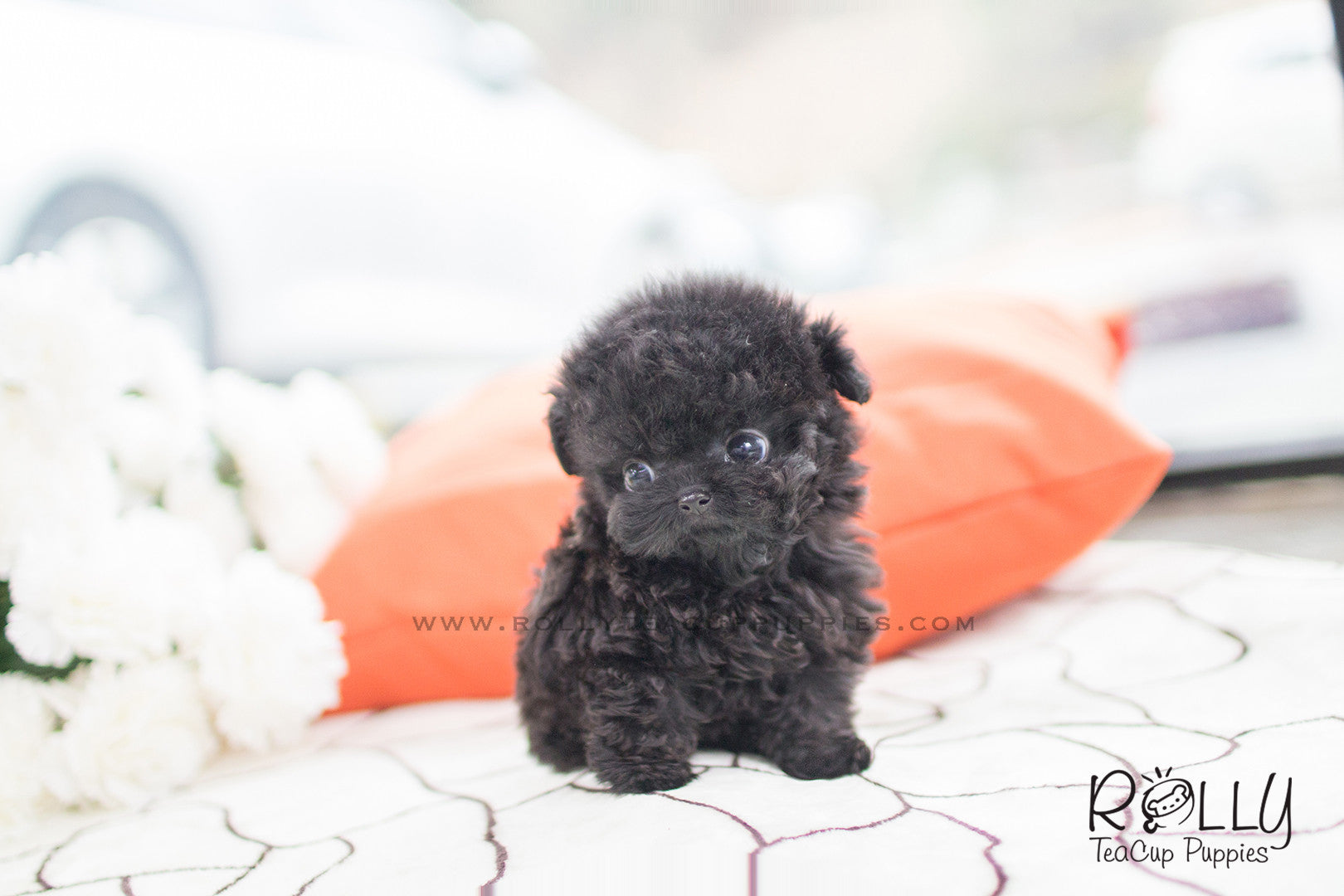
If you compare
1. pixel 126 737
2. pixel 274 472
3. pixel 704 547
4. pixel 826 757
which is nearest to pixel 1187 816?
pixel 826 757

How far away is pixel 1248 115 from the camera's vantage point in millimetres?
2348

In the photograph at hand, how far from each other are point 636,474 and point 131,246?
1.67 metres

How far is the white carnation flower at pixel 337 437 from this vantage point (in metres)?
1.59

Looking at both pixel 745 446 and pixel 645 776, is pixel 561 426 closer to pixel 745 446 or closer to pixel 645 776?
pixel 745 446

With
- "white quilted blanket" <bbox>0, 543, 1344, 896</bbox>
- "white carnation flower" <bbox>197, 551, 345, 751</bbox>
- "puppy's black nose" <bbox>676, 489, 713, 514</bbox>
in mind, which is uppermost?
"puppy's black nose" <bbox>676, 489, 713, 514</bbox>

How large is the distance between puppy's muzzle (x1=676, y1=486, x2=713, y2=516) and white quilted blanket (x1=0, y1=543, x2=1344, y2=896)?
314mm

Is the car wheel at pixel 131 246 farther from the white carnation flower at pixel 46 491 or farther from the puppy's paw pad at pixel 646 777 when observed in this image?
the puppy's paw pad at pixel 646 777

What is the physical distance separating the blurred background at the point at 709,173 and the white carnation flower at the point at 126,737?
1120 mm

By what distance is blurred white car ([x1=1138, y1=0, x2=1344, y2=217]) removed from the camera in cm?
224

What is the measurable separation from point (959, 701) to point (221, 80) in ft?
7.15

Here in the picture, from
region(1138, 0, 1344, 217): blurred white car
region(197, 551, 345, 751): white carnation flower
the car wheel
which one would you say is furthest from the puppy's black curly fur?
region(1138, 0, 1344, 217): blurred white car

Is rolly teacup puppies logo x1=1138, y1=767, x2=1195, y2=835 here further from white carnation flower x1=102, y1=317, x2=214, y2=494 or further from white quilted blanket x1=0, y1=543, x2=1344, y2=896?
white carnation flower x1=102, y1=317, x2=214, y2=494

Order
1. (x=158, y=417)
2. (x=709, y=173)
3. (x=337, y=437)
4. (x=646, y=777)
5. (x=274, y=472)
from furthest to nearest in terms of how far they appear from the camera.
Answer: (x=709, y=173) < (x=337, y=437) < (x=274, y=472) < (x=158, y=417) < (x=646, y=777)

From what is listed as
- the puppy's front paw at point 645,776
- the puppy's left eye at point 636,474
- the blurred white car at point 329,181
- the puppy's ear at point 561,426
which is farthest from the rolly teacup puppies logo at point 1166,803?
the blurred white car at point 329,181
